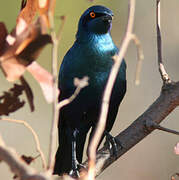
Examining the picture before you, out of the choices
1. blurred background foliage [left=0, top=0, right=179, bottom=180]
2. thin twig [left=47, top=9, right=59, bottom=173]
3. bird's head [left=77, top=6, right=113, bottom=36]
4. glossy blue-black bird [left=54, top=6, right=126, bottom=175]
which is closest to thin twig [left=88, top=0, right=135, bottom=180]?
thin twig [left=47, top=9, right=59, bottom=173]

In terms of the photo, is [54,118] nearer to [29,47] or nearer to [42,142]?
[29,47]

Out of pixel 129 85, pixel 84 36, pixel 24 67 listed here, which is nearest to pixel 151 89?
pixel 129 85

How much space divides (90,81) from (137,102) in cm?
441

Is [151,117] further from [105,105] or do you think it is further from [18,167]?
[18,167]

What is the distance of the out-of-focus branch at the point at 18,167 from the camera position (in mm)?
1518

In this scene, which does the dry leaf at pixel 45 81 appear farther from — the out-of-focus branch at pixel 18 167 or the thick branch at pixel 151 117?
the thick branch at pixel 151 117

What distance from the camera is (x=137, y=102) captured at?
9047 mm

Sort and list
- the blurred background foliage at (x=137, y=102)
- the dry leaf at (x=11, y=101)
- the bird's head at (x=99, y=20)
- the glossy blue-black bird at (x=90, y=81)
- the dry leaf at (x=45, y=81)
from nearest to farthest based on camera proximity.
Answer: the dry leaf at (x=45, y=81)
the dry leaf at (x=11, y=101)
the glossy blue-black bird at (x=90, y=81)
the bird's head at (x=99, y=20)
the blurred background foliage at (x=137, y=102)

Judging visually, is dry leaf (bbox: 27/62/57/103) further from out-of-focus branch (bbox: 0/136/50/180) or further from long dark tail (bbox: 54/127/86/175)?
long dark tail (bbox: 54/127/86/175)

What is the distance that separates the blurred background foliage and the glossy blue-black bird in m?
3.14

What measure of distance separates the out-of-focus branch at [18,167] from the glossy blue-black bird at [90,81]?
3048 mm

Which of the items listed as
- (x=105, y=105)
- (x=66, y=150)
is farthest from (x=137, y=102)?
(x=105, y=105)

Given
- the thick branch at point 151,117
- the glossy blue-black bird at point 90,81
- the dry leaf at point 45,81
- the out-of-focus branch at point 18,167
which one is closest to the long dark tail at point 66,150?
the glossy blue-black bird at point 90,81

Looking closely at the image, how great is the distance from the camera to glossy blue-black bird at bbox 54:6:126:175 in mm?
4762
